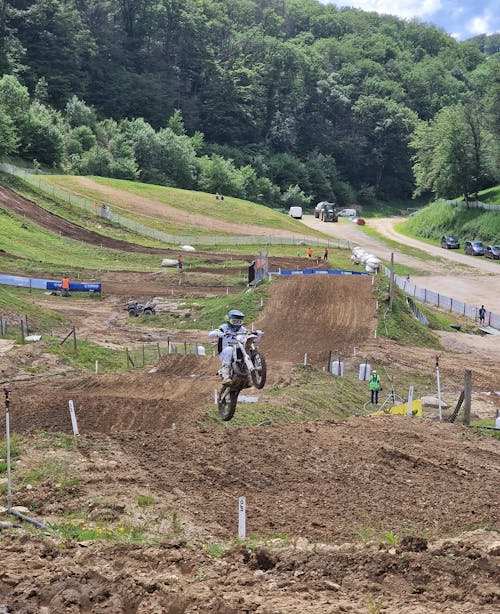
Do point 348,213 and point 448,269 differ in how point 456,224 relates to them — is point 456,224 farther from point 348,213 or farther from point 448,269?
point 348,213

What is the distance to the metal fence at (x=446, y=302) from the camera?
53656mm

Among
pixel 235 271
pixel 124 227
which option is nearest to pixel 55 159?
pixel 124 227

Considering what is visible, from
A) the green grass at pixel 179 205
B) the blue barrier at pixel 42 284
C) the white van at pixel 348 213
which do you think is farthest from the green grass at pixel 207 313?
the white van at pixel 348 213

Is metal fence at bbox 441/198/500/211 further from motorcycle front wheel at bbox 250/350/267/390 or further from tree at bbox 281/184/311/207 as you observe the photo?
motorcycle front wheel at bbox 250/350/267/390

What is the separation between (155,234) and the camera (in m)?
77.2

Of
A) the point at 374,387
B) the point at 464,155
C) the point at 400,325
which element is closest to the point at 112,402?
the point at 374,387

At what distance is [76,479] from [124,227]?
6376cm

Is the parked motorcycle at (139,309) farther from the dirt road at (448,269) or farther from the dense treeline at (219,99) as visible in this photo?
the dense treeline at (219,99)

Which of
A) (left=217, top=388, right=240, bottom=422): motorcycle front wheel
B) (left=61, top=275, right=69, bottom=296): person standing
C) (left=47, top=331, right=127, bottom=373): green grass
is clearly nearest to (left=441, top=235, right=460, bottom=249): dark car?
(left=61, top=275, right=69, bottom=296): person standing

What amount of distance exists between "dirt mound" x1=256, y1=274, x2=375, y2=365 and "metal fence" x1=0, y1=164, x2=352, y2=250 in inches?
1186

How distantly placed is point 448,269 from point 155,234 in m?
26.7

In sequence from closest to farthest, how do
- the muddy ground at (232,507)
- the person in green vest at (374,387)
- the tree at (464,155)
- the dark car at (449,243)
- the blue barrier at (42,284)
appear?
1. the muddy ground at (232,507)
2. the person in green vest at (374,387)
3. the blue barrier at (42,284)
4. the dark car at (449,243)
5. the tree at (464,155)

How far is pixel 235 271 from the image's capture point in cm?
6109

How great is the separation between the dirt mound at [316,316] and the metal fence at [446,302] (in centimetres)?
1064
